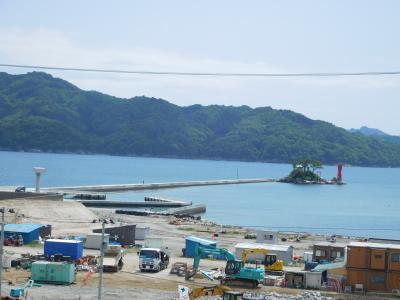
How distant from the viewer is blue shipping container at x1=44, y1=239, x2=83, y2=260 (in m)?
30.4

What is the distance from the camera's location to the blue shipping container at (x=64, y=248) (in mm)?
30422

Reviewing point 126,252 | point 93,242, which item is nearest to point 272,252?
point 126,252

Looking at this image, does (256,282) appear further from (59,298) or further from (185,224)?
(185,224)

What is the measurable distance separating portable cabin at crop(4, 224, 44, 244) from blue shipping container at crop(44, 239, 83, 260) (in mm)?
5679

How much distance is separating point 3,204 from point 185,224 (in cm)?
1601

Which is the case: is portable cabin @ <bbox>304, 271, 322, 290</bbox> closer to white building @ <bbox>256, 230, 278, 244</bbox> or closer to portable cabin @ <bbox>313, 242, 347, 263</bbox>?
portable cabin @ <bbox>313, 242, 347, 263</bbox>

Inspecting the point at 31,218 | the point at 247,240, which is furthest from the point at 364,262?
the point at 31,218

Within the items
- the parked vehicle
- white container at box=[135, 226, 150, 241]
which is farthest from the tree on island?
the parked vehicle

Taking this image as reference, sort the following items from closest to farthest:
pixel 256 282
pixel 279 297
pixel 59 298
→ 1. pixel 59 298
2. pixel 279 297
3. pixel 256 282

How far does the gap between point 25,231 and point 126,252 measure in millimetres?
5416

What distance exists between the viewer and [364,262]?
1075 inches

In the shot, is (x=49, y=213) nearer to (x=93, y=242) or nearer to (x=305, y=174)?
(x=93, y=242)

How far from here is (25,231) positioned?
36125mm

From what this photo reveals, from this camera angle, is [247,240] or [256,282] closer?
[256,282]
